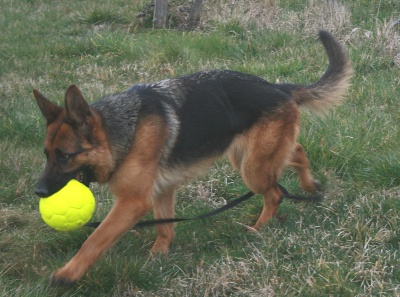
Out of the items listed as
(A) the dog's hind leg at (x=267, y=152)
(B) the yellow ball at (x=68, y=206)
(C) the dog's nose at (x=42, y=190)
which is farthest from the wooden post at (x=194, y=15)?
(C) the dog's nose at (x=42, y=190)

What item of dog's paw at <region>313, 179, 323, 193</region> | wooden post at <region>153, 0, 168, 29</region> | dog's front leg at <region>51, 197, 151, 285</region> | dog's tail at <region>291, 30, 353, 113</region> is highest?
dog's tail at <region>291, 30, 353, 113</region>

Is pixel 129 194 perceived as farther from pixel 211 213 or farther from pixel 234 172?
pixel 234 172

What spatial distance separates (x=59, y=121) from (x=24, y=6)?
8727 millimetres

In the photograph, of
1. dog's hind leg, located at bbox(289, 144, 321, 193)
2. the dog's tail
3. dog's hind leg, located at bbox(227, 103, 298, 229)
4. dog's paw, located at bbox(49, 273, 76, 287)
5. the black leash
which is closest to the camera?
dog's paw, located at bbox(49, 273, 76, 287)

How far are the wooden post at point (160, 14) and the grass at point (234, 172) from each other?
0.59 ft

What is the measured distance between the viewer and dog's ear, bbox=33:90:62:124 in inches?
150

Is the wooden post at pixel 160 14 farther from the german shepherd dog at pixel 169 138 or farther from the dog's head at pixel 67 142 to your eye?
the dog's head at pixel 67 142

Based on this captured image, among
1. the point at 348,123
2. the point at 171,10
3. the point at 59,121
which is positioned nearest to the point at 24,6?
the point at 171,10

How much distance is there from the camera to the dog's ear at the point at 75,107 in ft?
12.1

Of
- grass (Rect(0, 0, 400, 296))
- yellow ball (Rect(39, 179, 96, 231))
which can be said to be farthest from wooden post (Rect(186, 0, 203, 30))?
yellow ball (Rect(39, 179, 96, 231))

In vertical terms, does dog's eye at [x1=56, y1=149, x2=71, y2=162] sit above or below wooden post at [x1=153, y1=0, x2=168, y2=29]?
above

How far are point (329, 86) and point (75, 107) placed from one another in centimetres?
210

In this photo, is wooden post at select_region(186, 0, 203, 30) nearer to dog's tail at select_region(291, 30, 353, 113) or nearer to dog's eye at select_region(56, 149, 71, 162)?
dog's tail at select_region(291, 30, 353, 113)

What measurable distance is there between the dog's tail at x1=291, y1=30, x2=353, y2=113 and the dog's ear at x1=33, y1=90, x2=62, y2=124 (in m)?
1.82
